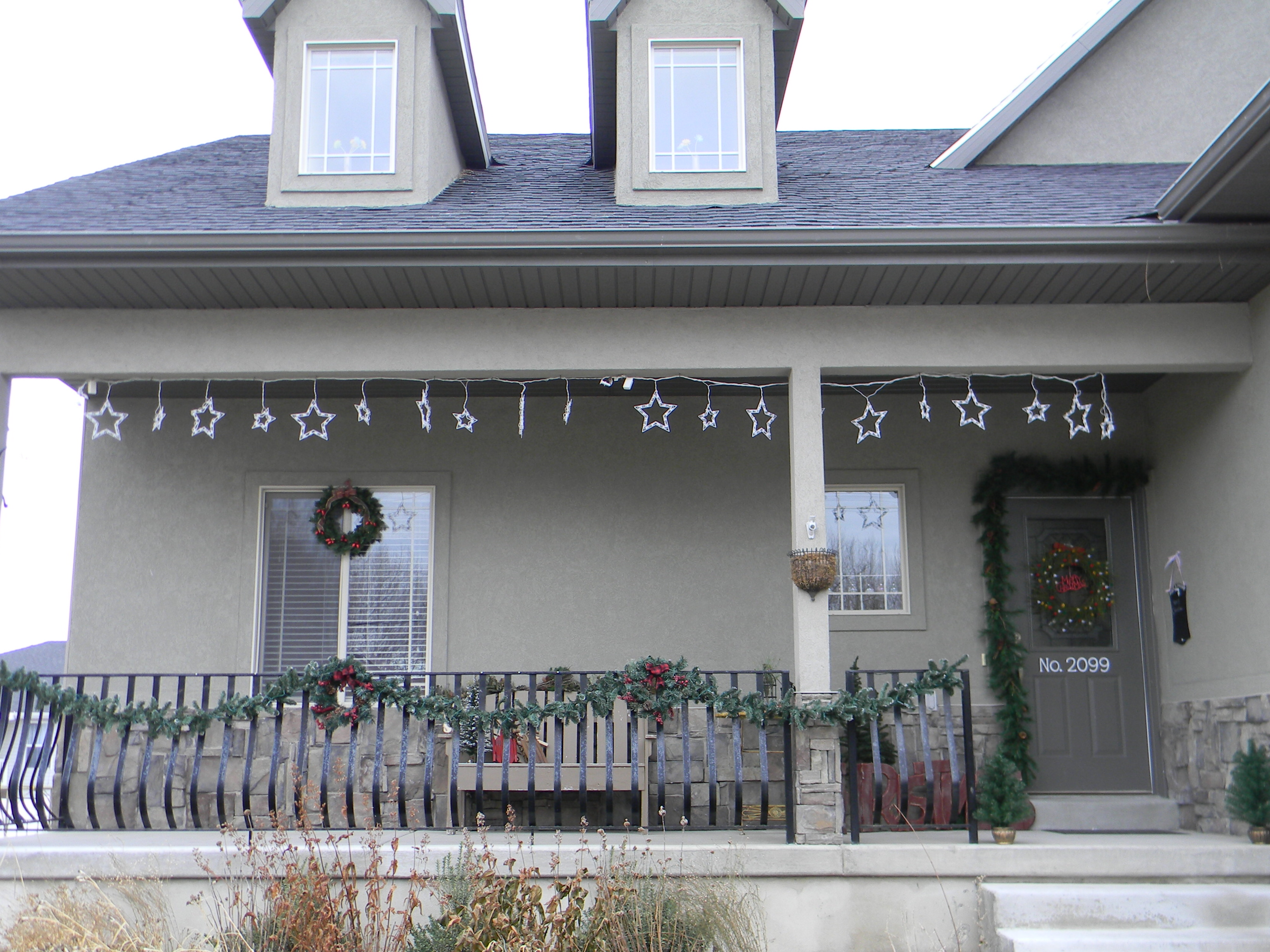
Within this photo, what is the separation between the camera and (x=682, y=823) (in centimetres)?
500

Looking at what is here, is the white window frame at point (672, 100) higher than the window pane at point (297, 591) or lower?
higher

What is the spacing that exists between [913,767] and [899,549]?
1845 mm

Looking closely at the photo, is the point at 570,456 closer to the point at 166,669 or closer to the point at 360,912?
the point at 166,669

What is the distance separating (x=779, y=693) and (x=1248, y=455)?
126 inches

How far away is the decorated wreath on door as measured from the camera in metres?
7.78

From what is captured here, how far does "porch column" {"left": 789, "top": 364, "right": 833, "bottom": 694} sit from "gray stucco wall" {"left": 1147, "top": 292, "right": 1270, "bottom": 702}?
2462 mm

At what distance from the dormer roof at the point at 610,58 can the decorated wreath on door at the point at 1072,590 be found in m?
3.82

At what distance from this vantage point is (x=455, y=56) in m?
7.68

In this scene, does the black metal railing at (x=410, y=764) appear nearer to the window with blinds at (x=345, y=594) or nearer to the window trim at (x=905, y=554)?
the window with blinds at (x=345, y=594)

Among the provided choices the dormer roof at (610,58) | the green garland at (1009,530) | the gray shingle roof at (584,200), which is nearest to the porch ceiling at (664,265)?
the gray shingle roof at (584,200)

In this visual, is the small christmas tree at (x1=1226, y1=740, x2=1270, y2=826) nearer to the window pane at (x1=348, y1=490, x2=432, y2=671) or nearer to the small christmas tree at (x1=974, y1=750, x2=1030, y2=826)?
the small christmas tree at (x1=974, y1=750, x2=1030, y2=826)

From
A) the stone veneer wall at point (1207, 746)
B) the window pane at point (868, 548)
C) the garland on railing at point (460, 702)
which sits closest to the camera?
the garland on railing at point (460, 702)

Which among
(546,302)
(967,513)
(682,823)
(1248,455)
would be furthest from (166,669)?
(1248,455)

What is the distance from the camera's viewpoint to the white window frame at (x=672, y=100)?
703cm
